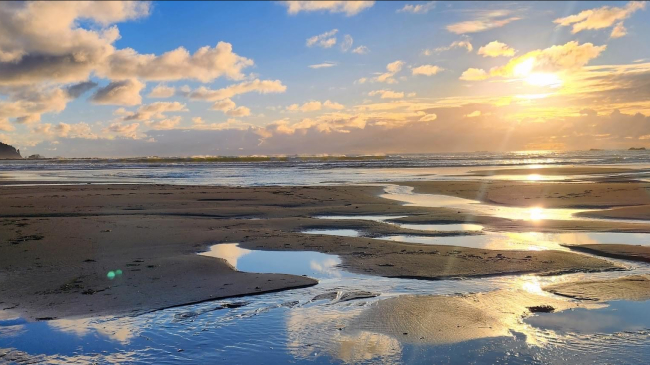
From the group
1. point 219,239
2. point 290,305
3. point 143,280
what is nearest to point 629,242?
point 290,305

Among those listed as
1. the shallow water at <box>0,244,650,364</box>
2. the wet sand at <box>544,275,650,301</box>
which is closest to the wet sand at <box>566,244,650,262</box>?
the wet sand at <box>544,275,650,301</box>

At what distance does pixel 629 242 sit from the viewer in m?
13.8

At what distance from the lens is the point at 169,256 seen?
11.8 meters

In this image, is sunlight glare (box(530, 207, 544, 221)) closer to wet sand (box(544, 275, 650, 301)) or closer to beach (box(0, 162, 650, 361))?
beach (box(0, 162, 650, 361))

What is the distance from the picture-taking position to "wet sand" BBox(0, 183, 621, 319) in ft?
28.8

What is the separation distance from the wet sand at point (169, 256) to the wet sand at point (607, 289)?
1014 mm

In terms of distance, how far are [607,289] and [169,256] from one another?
918 centimetres

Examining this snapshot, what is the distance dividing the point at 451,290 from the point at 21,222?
49.5 feet

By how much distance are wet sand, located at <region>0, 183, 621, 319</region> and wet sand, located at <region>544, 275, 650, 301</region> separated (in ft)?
3.33

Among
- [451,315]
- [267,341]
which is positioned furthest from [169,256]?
[451,315]

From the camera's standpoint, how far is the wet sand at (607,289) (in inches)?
339

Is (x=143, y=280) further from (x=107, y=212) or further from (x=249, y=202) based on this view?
(x=249, y=202)

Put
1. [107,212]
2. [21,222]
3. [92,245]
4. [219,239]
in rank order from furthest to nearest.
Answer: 1. [107,212]
2. [21,222]
3. [219,239]
4. [92,245]

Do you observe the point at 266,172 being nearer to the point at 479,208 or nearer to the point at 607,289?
the point at 479,208
